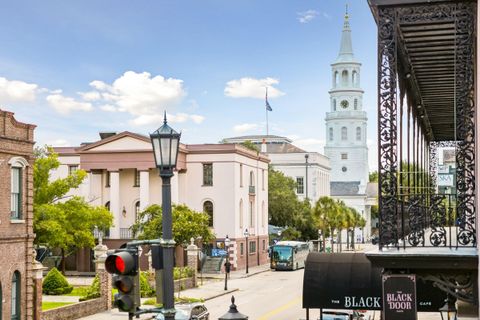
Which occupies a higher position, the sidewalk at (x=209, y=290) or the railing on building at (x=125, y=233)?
the railing on building at (x=125, y=233)

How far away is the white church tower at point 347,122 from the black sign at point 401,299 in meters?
129

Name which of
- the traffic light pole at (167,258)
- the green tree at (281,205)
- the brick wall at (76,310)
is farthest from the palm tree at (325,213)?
the traffic light pole at (167,258)

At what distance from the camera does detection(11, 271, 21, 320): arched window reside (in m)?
31.4

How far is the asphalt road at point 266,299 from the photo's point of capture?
127 feet

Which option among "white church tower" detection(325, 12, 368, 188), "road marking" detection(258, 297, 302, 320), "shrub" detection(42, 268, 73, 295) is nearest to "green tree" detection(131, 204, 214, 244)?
"shrub" detection(42, 268, 73, 295)

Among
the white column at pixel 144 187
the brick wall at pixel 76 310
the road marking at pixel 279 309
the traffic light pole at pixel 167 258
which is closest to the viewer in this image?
the traffic light pole at pixel 167 258

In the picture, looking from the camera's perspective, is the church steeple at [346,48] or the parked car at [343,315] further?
the church steeple at [346,48]

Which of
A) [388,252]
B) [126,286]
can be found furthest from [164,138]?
[388,252]

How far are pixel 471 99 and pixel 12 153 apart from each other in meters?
21.3

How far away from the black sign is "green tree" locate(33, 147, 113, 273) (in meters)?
41.0

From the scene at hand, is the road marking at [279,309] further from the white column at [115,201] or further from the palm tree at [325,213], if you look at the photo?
the palm tree at [325,213]

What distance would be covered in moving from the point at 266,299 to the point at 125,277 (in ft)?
115

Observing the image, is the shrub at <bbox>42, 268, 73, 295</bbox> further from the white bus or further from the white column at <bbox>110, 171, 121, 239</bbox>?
the white bus

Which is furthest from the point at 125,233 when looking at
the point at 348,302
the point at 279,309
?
the point at 348,302
